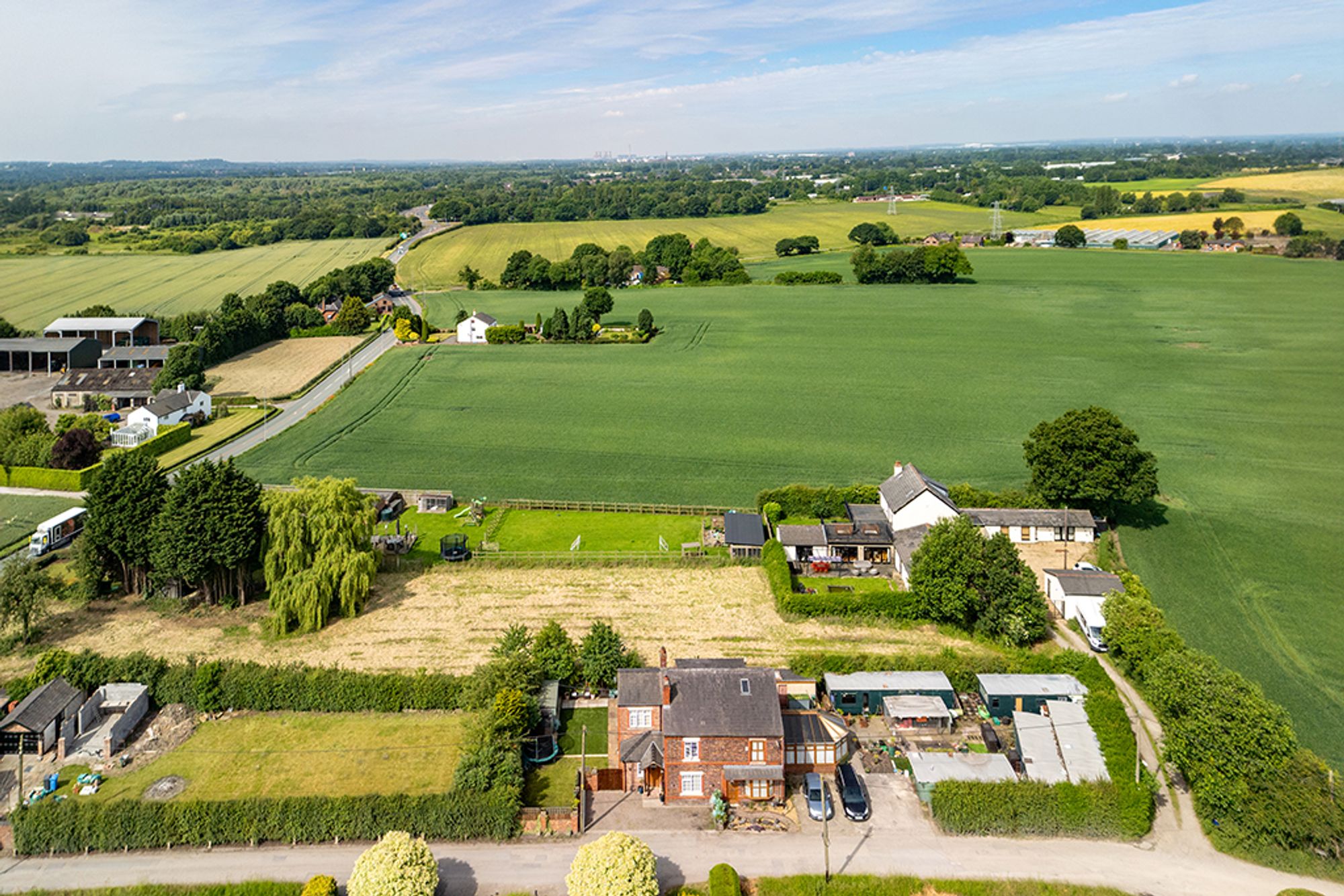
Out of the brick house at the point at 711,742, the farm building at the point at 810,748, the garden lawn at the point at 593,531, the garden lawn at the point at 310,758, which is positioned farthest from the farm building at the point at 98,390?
the farm building at the point at 810,748

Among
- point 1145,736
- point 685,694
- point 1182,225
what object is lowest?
point 1145,736

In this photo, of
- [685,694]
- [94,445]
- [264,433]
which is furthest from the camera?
[264,433]

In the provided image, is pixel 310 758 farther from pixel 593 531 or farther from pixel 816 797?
pixel 593 531

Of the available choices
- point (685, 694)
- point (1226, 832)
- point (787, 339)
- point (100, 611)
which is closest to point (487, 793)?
point (685, 694)

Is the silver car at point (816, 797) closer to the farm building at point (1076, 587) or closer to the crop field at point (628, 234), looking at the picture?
the farm building at point (1076, 587)

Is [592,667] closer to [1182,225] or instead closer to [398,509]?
[398,509]

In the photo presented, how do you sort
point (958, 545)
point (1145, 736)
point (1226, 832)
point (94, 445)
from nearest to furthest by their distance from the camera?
point (1226, 832), point (1145, 736), point (958, 545), point (94, 445)
